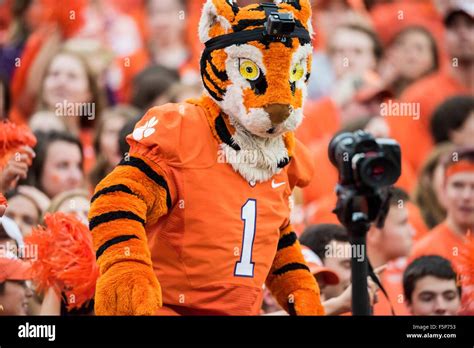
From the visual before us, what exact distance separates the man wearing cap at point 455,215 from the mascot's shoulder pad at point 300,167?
0.59 meters

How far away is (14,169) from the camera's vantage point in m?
2.96

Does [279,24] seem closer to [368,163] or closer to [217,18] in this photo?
[217,18]

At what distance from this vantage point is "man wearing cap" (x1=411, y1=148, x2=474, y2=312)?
337 centimetres

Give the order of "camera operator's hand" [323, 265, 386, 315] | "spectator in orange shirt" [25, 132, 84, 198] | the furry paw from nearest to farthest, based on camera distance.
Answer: the furry paw < "camera operator's hand" [323, 265, 386, 315] < "spectator in orange shirt" [25, 132, 84, 198]

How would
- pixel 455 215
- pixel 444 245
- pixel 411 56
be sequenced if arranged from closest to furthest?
pixel 444 245, pixel 455 215, pixel 411 56

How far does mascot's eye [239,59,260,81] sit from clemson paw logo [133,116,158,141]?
0.20 meters

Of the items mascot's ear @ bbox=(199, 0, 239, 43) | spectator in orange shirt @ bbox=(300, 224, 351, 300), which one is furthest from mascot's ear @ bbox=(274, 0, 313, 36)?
spectator in orange shirt @ bbox=(300, 224, 351, 300)

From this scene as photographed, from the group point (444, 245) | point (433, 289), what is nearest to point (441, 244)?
point (444, 245)

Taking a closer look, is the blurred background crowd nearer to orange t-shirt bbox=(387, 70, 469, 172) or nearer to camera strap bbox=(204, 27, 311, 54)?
orange t-shirt bbox=(387, 70, 469, 172)

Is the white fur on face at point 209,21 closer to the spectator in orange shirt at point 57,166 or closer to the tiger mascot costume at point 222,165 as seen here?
the tiger mascot costume at point 222,165

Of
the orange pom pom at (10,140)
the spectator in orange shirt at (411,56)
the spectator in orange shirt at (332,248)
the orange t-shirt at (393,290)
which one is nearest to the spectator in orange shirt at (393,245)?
the orange t-shirt at (393,290)

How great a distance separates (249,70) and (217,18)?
125 millimetres

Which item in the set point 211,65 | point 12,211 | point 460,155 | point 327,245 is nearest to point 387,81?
point 460,155
